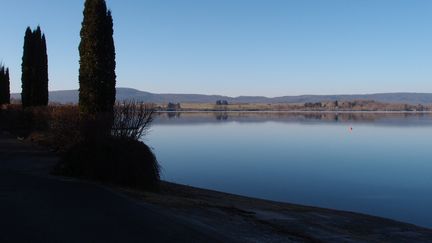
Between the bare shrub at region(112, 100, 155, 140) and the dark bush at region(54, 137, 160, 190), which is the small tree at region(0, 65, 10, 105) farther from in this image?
the dark bush at region(54, 137, 160, 190)

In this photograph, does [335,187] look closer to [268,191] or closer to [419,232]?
[268,191]

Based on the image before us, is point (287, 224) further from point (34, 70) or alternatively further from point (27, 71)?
point (27, 71)

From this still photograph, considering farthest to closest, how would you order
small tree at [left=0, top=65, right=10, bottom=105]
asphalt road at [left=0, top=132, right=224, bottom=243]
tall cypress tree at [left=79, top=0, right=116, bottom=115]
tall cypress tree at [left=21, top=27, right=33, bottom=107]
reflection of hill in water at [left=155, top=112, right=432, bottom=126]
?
reflection of hill in water at [left=155, top=112, right=432, bottom=126]
small tree at [left=0, top=65, right=10, bottom=105]
tall cypress tree at [left=21, top=27, right=33, bottom=107]
tall cypress tree at [left=79, top=0, right=116, bottom=115]
asphalt road at [left=0, top=132, right=224, bottom=243]

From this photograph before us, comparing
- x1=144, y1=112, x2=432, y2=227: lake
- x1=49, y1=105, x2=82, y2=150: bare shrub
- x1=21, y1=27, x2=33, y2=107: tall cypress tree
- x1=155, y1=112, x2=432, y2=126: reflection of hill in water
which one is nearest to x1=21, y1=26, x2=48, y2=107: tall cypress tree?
x1=21, y1=27, x2=33, y2=107: tall cypress tree

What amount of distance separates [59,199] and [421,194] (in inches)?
551

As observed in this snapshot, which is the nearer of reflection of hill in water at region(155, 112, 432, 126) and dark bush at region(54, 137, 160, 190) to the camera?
dark bush at region(54, 137, 160, 190)

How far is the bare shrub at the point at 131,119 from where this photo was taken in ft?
64.3

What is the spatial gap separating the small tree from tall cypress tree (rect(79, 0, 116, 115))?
3492 centimetres

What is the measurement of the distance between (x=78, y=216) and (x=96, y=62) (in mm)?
13484

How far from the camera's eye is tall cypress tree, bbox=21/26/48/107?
37750 mm

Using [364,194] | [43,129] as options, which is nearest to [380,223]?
[364,194]

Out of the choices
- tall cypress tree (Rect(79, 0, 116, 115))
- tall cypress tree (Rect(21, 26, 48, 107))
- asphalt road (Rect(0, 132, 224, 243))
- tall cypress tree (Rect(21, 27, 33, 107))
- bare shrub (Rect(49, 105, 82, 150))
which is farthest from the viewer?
tall cypress tree (Rect(21, 27, 33, 107))

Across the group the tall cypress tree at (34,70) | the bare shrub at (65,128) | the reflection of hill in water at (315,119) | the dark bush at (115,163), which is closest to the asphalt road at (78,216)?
the dark bush at (115,163)

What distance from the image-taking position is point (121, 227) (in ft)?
28.8
